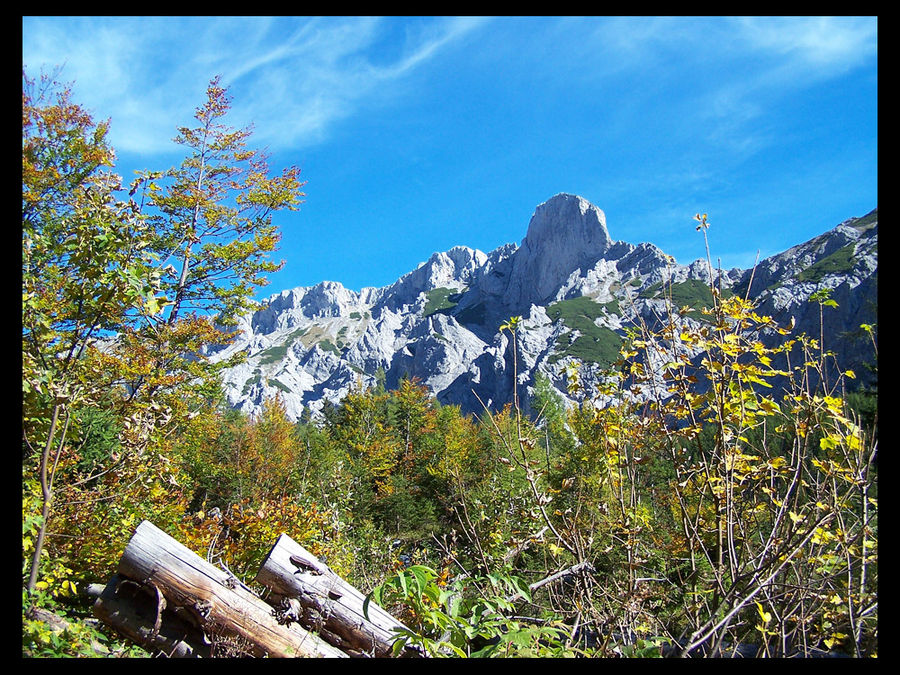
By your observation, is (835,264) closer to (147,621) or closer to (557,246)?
(557,246)

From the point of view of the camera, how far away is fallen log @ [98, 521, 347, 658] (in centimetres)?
309

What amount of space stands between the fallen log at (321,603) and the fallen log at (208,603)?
13cm

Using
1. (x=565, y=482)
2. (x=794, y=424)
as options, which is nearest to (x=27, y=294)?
(x=565, y=482)

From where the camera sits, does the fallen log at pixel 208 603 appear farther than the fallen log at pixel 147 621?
→ No

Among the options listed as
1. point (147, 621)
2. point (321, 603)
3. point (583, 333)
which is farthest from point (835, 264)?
point (147, 621)

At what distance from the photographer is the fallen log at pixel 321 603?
10.4 ft

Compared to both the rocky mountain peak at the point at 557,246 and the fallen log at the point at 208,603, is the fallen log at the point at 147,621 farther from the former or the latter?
the rocky mountain peak at the point at 557,246

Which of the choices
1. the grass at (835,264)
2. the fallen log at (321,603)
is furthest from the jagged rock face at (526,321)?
the fallen log at (321,603)

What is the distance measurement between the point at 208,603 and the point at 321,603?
28.2 inches

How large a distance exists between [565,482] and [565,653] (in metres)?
1.17

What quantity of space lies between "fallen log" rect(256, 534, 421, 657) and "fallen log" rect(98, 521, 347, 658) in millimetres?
127

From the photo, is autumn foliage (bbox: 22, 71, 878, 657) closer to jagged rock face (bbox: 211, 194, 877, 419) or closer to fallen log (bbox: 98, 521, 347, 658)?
fallen log (bbox: 98, 521, 347, 658)
